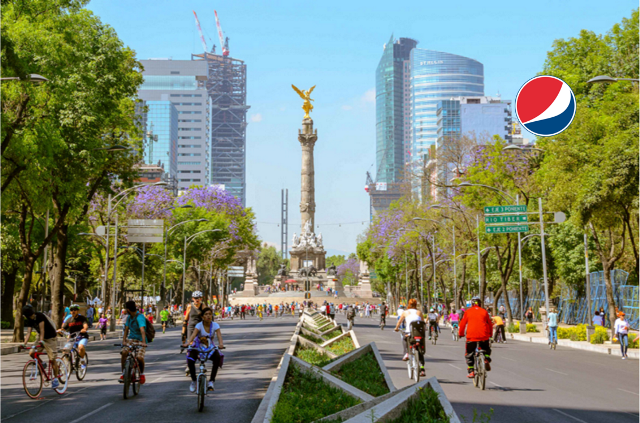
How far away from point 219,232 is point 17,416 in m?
55.1

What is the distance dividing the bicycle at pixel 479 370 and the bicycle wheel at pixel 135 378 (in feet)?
21.9

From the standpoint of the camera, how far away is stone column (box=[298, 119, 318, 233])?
4316 inches

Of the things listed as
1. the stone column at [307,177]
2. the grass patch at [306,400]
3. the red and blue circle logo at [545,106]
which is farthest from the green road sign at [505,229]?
the stone column at [307,177]

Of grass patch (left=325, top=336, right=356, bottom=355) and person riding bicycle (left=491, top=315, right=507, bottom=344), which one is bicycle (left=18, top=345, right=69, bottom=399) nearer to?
grass patch (left=325, top=336, right=356, bottom=355)

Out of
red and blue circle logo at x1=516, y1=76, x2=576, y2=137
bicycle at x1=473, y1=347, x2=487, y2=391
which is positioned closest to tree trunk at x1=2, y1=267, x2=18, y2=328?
bicycle at x1=473, y1=347, x2=487, y2=391

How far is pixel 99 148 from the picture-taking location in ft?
92.8

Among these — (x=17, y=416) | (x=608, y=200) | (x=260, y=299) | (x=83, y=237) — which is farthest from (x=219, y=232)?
(x=17, y=416)

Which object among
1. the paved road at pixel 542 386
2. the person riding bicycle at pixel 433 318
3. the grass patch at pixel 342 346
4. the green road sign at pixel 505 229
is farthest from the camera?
the green road sign at pixel 505 229

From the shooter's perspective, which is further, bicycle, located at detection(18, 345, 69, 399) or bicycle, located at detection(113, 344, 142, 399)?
bicycle, located at detection(18, 345, 69, 399)

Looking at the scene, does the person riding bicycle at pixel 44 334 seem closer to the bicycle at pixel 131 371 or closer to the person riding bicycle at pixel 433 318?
the bicycle at pixel 131 371

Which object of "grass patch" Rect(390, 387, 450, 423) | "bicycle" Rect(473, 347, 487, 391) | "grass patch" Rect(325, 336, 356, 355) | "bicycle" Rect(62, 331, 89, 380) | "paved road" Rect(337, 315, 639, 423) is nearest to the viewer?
"grass patch" Rect(390, 387, 450, 423)

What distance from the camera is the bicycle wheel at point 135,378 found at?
44.1 feet

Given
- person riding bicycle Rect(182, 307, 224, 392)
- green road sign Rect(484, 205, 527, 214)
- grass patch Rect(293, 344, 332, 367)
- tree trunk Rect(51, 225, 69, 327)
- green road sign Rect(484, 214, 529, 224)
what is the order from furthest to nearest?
green road sign Rect(484, 205, 527, 214) < green road sign Rect(484, 214, 529, 224) < tree trunk Rect(51, 225, 69, 327) < grass patch Rect(293, 344, 332, 367) < person riding bicycle Rect(182, 307, 224, 392)

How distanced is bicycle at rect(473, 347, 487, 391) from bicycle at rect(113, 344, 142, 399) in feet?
21.8
